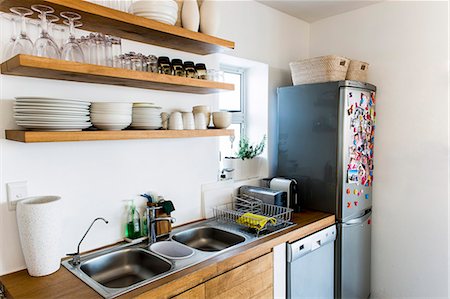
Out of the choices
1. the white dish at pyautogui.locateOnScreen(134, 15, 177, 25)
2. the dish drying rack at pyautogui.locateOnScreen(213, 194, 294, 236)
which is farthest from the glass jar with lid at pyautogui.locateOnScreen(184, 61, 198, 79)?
the dish drying rack at pyautogui.locateOnScreen(213, 194, 294, 236)

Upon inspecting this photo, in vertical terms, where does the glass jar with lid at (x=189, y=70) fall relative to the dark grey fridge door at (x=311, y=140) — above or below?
above

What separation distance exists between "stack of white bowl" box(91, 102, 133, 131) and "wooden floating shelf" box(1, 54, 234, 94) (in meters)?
0.13

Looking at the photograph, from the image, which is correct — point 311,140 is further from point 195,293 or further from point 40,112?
point 40,112

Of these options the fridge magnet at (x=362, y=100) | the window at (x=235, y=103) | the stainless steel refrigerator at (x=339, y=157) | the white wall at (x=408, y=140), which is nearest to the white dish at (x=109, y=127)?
the window at (x=235, y=103)

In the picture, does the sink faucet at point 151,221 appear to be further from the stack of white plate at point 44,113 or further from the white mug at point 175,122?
the stack of white plate at point 44,113

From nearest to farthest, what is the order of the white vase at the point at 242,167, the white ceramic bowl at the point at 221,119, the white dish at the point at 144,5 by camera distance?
1. the white dish at the point at 144,5
2. the white ceramic bowl at the point at 221,119
3. the white vase at the point at 242,167

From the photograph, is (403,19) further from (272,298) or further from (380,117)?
(272,298)

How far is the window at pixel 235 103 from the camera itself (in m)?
2.80

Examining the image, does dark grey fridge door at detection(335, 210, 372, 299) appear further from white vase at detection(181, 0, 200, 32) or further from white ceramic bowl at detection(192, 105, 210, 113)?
white vase at detection(181, 0, 200, 32)

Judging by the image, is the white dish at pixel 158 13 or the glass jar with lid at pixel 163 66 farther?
the glass jar with lid at pixel 163 66

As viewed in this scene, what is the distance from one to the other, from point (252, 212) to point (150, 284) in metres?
1.08

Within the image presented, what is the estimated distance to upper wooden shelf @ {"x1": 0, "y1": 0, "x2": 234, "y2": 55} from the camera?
1417mm

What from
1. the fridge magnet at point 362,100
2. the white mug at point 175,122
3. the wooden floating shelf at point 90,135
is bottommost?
the wooden floating shelf at point 90,135

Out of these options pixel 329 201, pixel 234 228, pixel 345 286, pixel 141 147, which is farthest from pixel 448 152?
pixel 141 147
